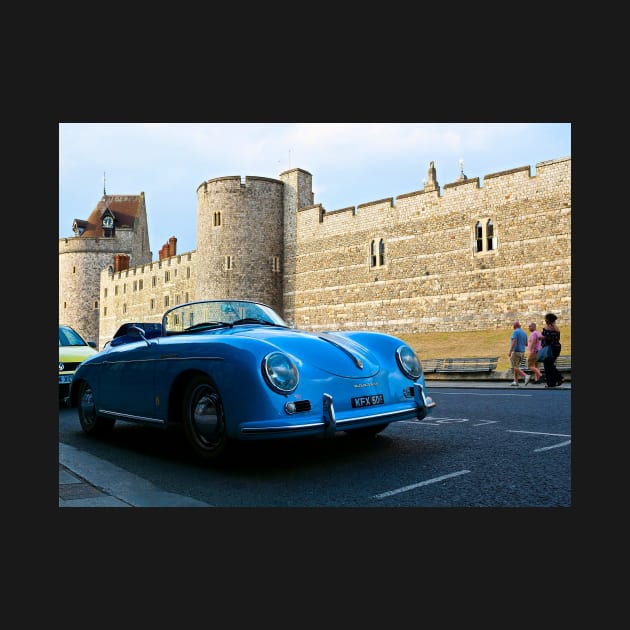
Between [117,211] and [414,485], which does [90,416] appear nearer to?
[414,485]

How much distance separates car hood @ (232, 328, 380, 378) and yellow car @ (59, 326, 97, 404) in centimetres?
449

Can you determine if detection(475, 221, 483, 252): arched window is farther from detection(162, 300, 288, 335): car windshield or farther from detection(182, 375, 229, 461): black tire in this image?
detection(182, 375, 229, 461): black tire

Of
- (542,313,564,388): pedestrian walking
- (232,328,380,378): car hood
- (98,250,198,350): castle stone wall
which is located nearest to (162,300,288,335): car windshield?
(232,328,380,378): car hood

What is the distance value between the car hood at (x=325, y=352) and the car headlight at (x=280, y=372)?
125mm

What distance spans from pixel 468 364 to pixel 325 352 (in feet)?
41.5

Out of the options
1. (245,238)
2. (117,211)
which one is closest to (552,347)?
(245,238)

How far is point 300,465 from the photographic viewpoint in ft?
13.4

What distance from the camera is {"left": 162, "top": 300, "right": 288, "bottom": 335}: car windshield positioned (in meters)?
4.95

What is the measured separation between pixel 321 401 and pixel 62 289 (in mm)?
69359

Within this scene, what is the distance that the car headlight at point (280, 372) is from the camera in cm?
369

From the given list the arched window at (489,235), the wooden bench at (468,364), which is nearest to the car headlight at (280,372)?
the wooden bench at (468,364)

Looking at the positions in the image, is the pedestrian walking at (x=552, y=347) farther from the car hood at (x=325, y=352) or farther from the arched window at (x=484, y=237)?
the arched window at (x=484, y=237)

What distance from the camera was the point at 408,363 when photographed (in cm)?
458

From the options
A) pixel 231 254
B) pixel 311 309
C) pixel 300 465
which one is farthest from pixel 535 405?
pixel 231 254
